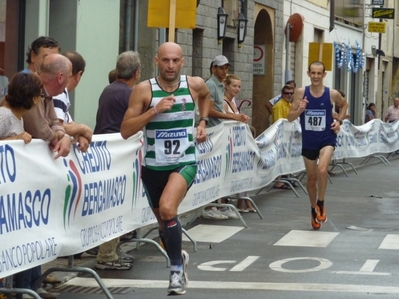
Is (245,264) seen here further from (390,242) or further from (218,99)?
(218,99)

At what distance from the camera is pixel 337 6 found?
39.1m

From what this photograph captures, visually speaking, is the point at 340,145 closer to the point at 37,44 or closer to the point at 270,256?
the point at 270,256

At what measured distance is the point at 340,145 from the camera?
2330 centimetres

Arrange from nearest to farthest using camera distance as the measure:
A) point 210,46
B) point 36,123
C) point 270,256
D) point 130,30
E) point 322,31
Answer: point 36,123 → point 270,256 → point 130,30 → point 210,46 → point 322,31

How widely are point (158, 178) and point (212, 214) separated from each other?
5.28 meters

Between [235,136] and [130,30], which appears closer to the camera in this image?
[235,136]

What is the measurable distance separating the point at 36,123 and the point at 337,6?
107 ft

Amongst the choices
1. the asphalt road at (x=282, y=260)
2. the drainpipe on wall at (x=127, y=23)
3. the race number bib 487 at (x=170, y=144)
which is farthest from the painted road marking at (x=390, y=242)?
the drainpipe on wall at (x=127, y=23)

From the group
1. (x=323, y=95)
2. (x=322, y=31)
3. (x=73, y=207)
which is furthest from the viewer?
(x=322, y=31)

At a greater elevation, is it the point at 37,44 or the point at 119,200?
the point at 37,44

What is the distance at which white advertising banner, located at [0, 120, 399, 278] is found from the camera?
6938mm

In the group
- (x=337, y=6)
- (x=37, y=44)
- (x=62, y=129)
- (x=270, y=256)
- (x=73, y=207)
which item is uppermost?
(x=337, y=6)

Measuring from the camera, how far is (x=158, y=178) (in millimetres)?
8477

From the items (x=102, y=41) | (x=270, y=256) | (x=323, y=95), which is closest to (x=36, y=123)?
(x=270, y=256)
